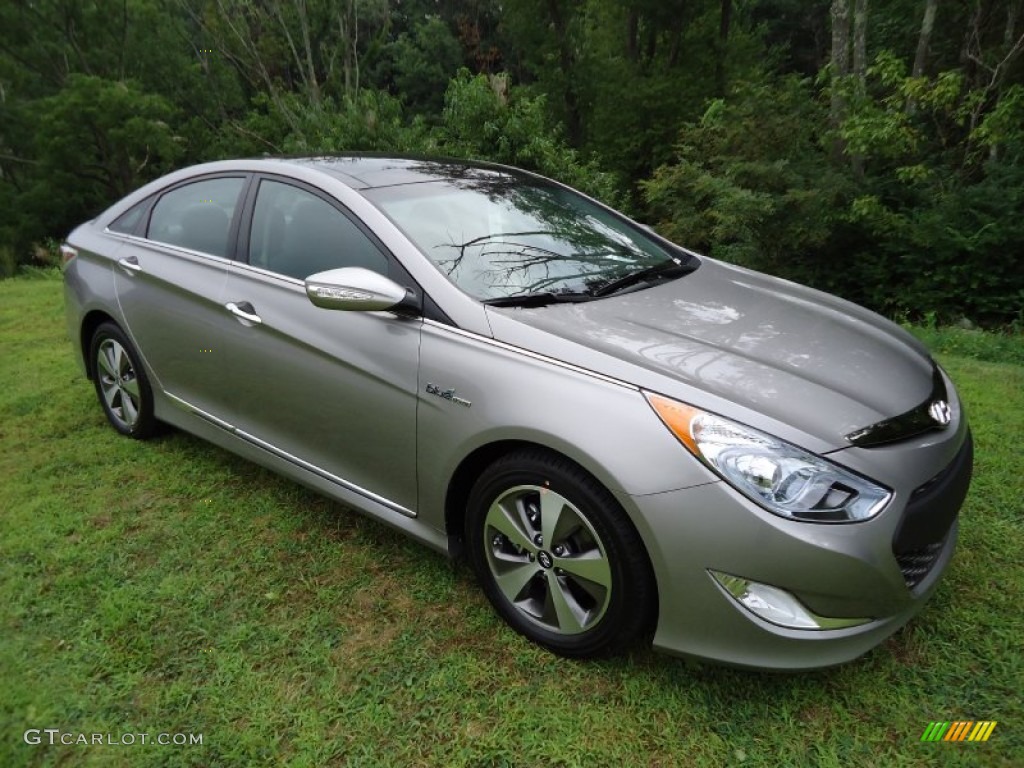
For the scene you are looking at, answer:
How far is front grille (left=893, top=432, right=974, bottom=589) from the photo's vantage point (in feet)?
5.85

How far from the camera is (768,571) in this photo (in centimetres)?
171

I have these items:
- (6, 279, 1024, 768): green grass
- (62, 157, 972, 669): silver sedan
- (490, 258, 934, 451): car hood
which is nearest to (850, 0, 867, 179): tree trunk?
(6, 279, 1024, 768): green grass

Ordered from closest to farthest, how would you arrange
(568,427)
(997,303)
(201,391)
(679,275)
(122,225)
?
(568,427) < (679,275) < (201,391) < (122,225) < (997,303)

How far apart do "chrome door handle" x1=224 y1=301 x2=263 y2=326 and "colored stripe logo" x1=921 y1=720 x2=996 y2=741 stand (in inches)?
102

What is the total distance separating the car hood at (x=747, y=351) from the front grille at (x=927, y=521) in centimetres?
23

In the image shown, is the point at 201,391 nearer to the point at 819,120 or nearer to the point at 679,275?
the point at 679,275

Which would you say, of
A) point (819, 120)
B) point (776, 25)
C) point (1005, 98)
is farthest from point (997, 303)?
point (776, 25)

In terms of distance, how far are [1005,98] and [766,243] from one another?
297 cm

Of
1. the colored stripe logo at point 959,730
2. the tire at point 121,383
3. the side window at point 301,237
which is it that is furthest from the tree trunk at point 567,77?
the colored stripe logo at point 959,730

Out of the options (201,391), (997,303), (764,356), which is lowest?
(997,303)

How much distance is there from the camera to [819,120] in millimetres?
9953

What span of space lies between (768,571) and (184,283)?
2642 mm

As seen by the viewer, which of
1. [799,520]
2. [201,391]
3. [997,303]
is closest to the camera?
[799,520]

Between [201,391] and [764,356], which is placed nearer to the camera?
[764,356]
